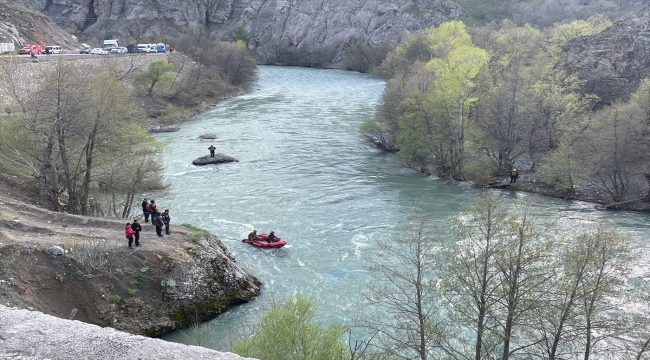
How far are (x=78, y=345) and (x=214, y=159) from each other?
34404 millimetres

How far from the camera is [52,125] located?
25.2 m

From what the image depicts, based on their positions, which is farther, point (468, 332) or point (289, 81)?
point (289, 81)

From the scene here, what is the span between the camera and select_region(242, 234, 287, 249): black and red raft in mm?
27000

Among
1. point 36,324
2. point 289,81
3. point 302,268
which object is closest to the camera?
point 36,324

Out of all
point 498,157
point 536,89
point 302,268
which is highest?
point 536,89

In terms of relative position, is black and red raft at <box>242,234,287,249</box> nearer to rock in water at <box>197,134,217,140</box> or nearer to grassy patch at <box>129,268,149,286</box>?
A: grassy patch at <box>129,268,149,286</box>

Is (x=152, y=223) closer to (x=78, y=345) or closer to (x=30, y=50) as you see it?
(x=78, y=345)

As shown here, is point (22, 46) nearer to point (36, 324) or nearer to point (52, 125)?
point (52, 125)

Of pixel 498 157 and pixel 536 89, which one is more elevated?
pixel 536 89

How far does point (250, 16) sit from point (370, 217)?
132687 mm

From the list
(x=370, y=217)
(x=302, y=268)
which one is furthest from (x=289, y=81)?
(x=302, y=268)

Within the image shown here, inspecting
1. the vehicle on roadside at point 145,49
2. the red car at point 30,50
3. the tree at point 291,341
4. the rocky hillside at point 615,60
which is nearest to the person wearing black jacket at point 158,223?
the tree at point 291,341

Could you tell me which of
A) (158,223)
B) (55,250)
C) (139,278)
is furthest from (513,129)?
(55,250)

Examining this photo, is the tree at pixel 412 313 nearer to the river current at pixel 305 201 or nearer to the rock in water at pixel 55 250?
the river current at pixel 305 201
